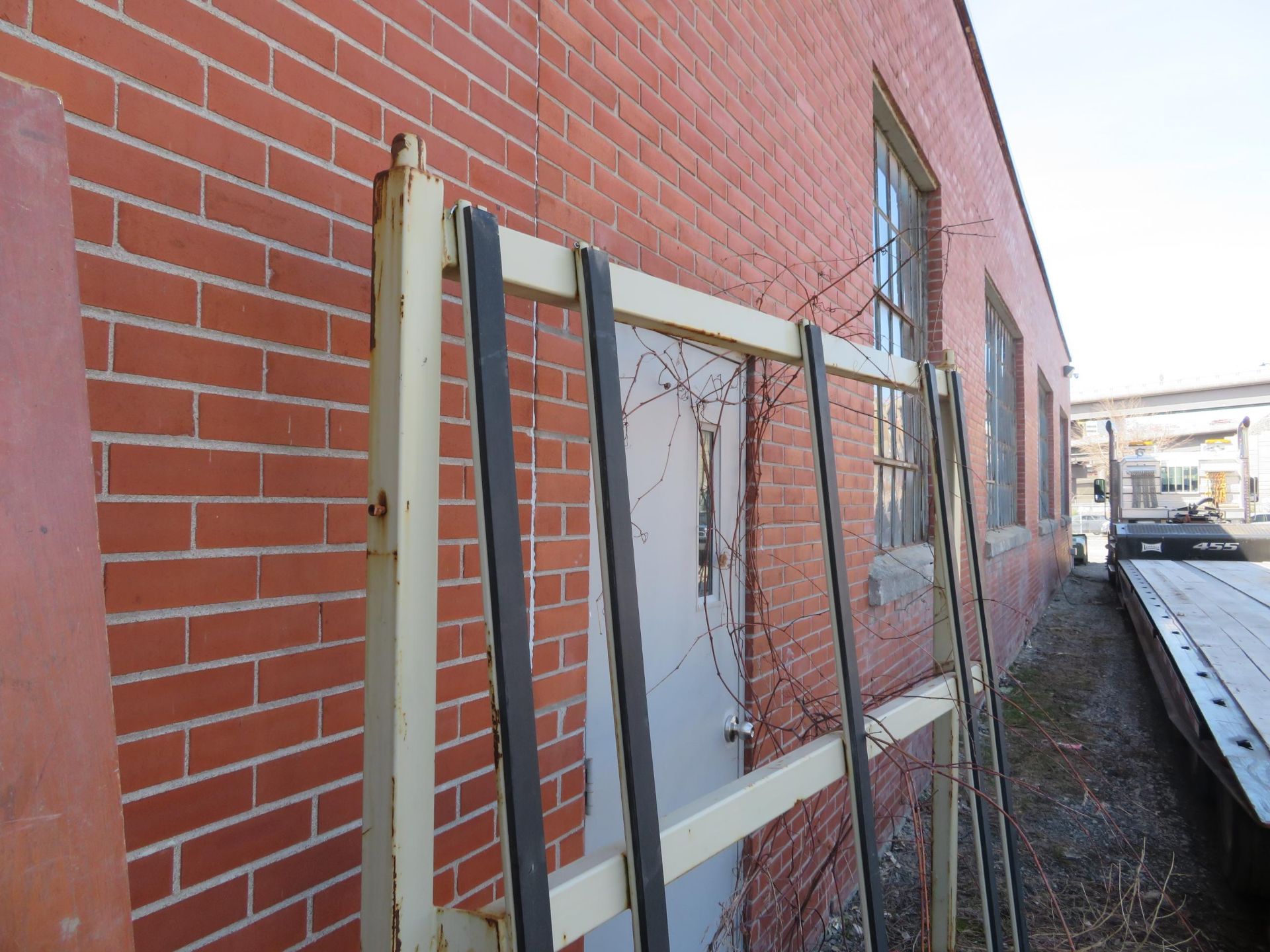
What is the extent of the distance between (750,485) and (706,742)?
874mm

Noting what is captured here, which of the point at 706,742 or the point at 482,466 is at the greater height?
the point at 482,466

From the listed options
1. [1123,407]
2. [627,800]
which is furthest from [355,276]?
[1123,407]

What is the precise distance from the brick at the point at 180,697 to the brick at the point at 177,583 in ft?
0.33

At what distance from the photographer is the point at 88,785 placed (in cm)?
77

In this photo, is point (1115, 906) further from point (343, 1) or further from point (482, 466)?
point (343, 1)

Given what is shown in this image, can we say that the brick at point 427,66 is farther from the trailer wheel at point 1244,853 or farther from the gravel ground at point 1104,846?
the trailer wheel at point 1244,853

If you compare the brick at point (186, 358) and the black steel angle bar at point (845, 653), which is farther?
the black steel angle bar at point (845, 653)

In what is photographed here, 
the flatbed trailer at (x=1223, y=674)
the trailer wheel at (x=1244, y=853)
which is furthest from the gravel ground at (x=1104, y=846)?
the flatbed trailer at (x=1223, y=674)

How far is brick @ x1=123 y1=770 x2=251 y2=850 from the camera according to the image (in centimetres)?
104

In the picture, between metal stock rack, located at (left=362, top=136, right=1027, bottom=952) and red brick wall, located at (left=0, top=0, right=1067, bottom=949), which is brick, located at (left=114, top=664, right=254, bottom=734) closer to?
red brick wall, located at (left=0, top=0, right=1067, bottom=949)

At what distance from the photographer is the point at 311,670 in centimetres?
126

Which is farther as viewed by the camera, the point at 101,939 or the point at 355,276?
the point at 355,276

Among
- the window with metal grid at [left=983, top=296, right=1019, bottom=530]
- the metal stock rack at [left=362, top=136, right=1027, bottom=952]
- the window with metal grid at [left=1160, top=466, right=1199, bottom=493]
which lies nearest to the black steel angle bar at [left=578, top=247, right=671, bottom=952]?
the metal stock rack at [left=362, top=136, right=1027, bottom=952]

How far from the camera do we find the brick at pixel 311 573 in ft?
3.97
